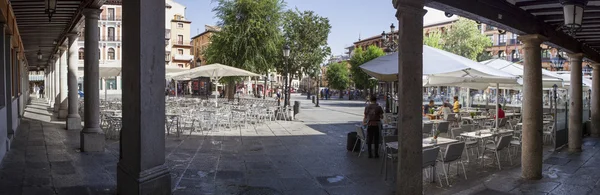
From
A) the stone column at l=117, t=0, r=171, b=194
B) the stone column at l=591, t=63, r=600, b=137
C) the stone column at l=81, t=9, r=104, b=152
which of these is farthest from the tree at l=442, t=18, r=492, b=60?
the stone column at l=117, t=0, r=171, b=194

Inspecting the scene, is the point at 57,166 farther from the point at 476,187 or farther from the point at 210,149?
the point at 476,187

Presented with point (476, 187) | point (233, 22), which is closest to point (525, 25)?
point (476, 187)

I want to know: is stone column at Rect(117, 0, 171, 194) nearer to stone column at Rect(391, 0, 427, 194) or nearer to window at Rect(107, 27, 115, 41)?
stone column at Rect(391, 0, 427, 194)

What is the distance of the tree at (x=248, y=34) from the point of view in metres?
25.6

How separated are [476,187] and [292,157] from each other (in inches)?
146

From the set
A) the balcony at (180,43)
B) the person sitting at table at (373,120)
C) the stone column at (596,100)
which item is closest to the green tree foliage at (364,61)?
the balcony at (180,43)

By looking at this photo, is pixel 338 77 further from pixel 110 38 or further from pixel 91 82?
pixel 91 82

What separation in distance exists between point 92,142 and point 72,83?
170 inches

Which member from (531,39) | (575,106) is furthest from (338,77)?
(531,39)

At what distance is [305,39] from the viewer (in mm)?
33656

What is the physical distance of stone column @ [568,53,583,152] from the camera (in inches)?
414

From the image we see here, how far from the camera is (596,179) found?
735cm

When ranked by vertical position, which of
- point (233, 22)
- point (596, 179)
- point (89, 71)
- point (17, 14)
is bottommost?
point (596, 179)

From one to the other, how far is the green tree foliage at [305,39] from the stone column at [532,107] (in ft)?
86.3
